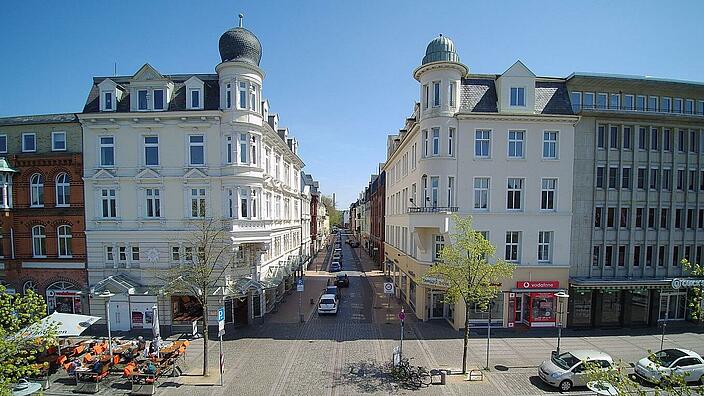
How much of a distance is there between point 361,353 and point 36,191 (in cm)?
2376

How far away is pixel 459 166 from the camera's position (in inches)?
846

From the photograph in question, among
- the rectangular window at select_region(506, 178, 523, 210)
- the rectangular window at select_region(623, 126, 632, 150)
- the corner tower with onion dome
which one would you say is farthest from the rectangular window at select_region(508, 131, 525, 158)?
the corner tower with onion dome

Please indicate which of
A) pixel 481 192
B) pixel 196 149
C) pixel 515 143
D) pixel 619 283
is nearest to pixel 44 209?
pixel 196 149

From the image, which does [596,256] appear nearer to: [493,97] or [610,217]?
[610,217]

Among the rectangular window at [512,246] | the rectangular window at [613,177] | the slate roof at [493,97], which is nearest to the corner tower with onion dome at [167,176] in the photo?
the slate roof at [493,97]

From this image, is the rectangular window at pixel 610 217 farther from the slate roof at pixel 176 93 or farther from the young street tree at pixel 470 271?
the slate roof at pixel 176 93

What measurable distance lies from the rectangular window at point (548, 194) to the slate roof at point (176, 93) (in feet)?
72.1

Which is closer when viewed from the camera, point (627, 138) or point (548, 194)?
point (548, 194)

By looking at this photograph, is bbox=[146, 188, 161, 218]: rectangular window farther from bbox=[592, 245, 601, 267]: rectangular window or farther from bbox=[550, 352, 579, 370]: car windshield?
bbox=[592, 245, 601, 267]: rectangular window

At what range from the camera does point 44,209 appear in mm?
21969

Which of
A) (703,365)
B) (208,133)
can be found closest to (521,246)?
(703,365)

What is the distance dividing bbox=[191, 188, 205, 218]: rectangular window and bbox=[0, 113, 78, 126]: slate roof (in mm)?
9412

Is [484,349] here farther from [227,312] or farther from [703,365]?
[227,312]

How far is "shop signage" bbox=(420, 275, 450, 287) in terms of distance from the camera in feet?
70.0
